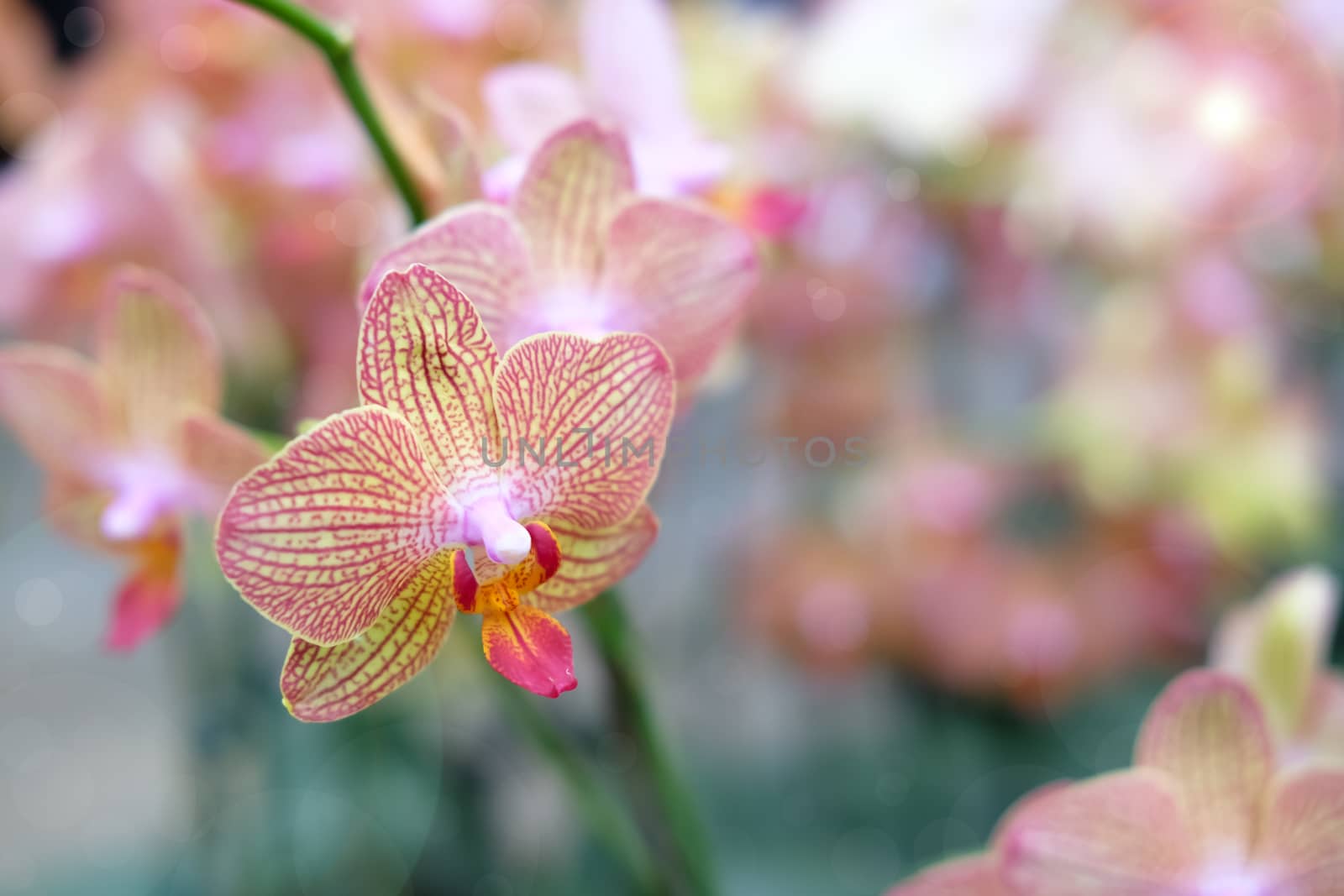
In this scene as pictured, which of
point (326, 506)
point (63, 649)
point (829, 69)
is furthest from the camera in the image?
point (63, 649)

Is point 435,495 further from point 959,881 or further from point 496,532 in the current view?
point 959,881

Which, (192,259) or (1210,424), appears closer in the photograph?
(192,259)

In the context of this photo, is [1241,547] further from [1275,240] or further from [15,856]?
[15,856]

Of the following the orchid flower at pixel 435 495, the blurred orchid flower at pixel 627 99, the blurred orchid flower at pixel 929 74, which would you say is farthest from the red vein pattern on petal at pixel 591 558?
the blurred orchid flower at pixel 929 74

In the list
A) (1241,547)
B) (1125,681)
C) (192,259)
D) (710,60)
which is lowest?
(1125,681)

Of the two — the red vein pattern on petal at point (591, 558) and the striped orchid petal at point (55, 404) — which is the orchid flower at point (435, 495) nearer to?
the red vein pattern on petal at point (591, 558)

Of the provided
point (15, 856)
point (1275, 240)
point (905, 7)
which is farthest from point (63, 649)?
point (1275, 240)
